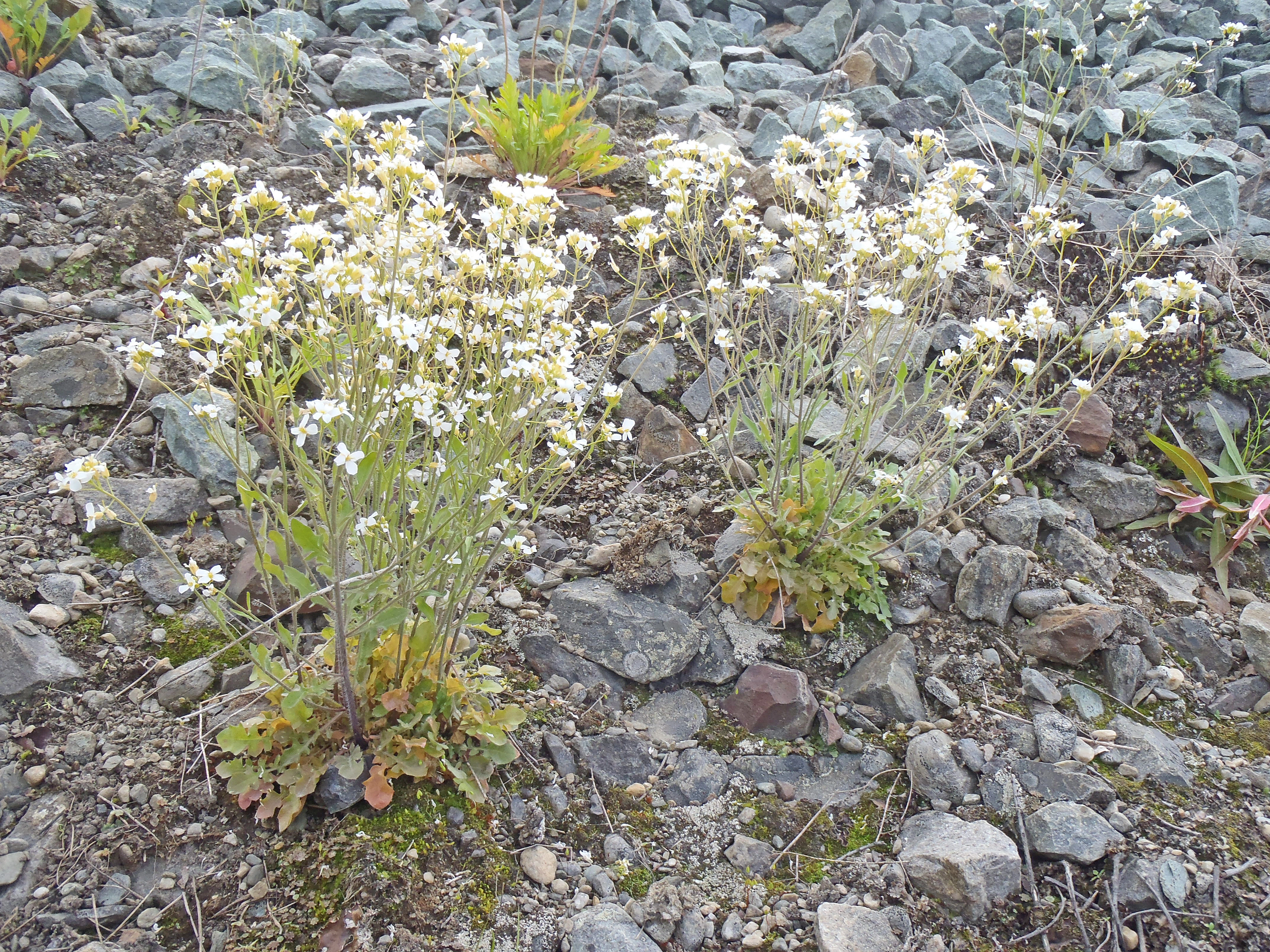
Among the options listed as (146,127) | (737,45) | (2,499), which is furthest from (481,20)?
(2,499)

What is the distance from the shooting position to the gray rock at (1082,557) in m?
3.24

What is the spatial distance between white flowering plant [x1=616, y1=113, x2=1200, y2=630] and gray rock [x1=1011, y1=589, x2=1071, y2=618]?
0.42 metres

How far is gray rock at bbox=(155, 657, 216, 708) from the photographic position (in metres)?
2.45

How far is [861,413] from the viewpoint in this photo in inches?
114

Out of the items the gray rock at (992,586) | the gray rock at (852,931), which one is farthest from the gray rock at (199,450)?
the gray rock at (992,586)

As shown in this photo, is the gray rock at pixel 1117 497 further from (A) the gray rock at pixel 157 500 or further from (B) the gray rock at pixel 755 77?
(B) the gray rock at pixel 755 77

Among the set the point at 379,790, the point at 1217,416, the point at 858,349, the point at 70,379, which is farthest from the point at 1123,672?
the point at 70,379

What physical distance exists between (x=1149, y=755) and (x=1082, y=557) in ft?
2.83

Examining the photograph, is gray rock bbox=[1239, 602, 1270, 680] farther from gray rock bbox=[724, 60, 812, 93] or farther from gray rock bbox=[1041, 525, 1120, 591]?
gray rock bbox=[724, 60, 812, 93]

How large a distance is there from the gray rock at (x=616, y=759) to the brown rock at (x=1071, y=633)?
1.43m

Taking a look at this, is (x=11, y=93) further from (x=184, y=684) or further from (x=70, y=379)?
(x=184, y=684)

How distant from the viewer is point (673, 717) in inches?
109

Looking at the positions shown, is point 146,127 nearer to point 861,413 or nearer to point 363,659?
point 363,659

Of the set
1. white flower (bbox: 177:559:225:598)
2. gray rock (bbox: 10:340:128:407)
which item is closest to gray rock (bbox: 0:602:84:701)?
white flower (bbox: 177:559:225:598)
